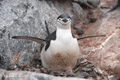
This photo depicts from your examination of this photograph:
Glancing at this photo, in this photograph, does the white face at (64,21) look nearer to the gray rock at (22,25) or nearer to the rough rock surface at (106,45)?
the gray rock at (22,25)

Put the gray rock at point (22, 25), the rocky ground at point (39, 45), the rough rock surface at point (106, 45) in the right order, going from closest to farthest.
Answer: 1. the rocky ground at point (39, 45)
2. the gray rock at point (22, 25)
3. the rough rock surface at point (106, 45)

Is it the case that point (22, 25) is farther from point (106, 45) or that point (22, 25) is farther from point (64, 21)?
point (106, 45)

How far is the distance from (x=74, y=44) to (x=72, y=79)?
91 cm

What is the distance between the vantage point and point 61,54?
4699 millimetres

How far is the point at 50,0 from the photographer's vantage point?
20.5 ft

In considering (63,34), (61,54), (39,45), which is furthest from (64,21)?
(39,45)

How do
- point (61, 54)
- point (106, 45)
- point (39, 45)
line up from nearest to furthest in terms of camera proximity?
1. point (61, 54)
2. point (39, 45)
3. point (106, 45)

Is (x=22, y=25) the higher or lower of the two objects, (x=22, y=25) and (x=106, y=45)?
the higher

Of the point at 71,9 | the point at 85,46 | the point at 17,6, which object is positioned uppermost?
the point at 17,6

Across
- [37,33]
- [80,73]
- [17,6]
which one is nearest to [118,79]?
[80,73]

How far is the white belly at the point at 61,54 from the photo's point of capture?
4656 millimetres

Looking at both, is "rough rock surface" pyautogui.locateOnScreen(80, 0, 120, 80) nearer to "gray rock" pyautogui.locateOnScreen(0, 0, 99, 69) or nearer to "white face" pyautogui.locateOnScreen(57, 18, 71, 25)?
"gray rock" pyautogui.locateOnScreen(0, 0, 99, 69)

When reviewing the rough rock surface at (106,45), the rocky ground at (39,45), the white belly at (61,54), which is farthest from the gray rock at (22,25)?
the rough rock surface at (106,45)

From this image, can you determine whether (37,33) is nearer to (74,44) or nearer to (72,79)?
(74,44)
